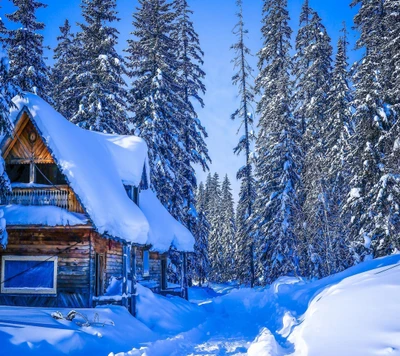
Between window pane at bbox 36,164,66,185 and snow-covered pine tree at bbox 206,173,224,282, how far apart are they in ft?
137

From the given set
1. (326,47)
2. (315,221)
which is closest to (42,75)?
(315,221)

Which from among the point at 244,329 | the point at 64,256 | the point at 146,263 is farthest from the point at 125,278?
the point at 146,263

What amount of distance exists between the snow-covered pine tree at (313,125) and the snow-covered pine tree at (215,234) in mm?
28453

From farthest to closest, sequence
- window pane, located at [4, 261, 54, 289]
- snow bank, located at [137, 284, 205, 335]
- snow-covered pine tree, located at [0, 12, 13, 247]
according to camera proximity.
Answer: snow bank, located at [137, 284, 205, 335] → window pane, located at [4, 261, 54, 289] → snow-covered pine tree, located at [0, 12, 13, 247]

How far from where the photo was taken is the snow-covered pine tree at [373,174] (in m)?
18.8

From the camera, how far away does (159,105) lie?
2616 centimetres

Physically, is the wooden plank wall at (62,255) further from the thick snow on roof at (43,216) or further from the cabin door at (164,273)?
the cabin door at (164,273)

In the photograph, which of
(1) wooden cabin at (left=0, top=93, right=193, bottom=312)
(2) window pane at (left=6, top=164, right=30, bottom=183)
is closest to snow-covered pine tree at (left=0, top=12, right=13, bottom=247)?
(1) wooden cabin at (left=0, top=93, right=193, bottom=312)

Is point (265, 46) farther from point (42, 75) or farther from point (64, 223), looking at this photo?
point (64, 223)

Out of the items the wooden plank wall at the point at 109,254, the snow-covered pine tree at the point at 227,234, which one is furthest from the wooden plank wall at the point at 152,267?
the snow-covered pine tree at the point at 227,234

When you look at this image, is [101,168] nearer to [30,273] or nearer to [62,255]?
[62,255]

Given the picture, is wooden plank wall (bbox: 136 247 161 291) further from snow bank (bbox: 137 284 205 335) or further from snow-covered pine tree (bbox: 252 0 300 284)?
Answer: snow-covered pine tree (bbox: 252 0 300 284)

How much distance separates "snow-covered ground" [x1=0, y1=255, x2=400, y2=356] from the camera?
7160 mm

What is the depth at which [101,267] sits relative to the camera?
16406 mm
